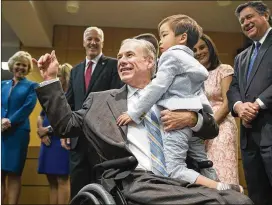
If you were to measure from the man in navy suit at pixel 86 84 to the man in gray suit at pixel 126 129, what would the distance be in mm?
788

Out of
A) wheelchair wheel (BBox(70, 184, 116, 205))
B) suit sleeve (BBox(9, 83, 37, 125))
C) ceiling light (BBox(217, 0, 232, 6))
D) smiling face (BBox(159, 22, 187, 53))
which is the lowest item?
suit sleeve (BBox(9, 83, 37, 125))

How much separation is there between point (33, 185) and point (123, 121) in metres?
3.42

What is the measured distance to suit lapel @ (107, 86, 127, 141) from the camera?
145 centimetres

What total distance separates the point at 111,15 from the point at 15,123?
8.75 ft

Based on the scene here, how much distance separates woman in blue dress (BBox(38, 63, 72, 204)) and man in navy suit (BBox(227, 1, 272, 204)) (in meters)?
1.52

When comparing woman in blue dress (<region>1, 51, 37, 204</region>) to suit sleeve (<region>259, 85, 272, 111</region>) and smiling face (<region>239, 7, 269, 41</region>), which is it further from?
suit sleeve (<region>259, 85, 272, 111</region>)

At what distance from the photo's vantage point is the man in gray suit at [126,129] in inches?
45.7

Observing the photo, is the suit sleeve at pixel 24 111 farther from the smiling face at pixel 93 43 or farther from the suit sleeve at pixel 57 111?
the suit sleeve at pixel 57 111

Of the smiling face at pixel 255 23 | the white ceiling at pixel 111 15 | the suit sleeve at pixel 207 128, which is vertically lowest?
the suit sleeve at pixel 207 128

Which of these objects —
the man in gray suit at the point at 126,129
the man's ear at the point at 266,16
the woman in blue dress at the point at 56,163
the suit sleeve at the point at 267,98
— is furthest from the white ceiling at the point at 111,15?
the man in gray suit at the point at 126,129

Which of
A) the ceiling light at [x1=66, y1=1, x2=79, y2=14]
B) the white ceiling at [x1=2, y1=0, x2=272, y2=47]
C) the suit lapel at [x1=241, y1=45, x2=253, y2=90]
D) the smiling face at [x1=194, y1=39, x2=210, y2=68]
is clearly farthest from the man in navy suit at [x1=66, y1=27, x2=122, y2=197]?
the ceiling light at [x1=66, y1=1, x2=79, y2=14]

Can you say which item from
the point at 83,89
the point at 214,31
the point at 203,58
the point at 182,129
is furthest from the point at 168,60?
the point at 214,31

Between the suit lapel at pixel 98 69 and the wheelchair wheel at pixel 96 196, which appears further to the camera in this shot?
the suit lapel at pixel 98 69

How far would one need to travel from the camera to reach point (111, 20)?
18.1ft
